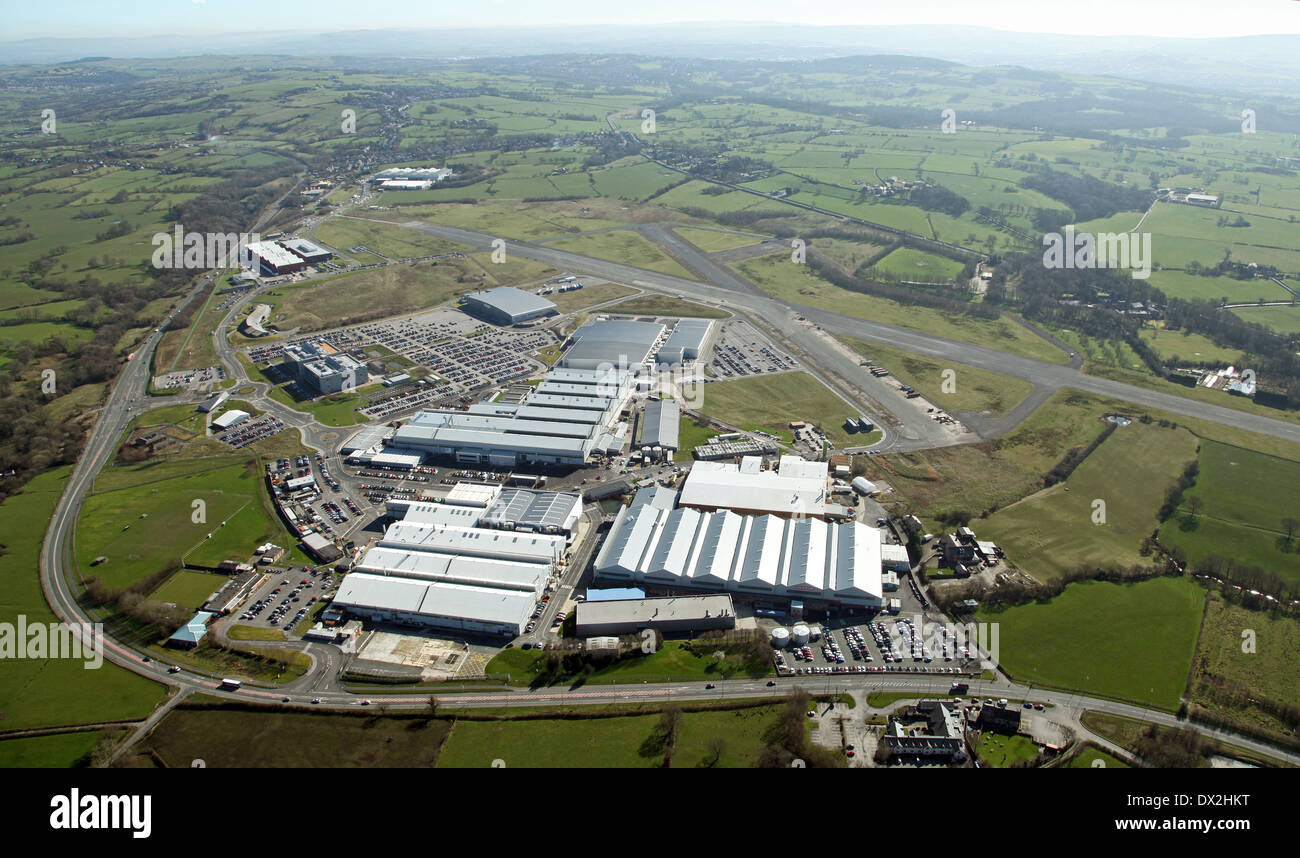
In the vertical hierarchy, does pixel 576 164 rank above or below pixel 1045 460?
above

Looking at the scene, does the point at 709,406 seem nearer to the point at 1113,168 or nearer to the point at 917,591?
the point at 917,591

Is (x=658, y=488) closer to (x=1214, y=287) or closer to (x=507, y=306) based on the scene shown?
(x=507, y=306)

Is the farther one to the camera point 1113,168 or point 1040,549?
point 1113,168

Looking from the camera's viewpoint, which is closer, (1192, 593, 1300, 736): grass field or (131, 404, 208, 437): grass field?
(1192, 593, 1300, 736): grass field

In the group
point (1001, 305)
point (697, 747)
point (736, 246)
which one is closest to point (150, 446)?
point (697, 747)

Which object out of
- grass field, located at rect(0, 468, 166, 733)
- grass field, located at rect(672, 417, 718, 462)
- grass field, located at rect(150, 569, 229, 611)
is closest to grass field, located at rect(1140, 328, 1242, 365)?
grass field, located at rect(672, 417, 718, 462)

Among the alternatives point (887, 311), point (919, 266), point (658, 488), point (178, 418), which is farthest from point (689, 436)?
point (919, 266)

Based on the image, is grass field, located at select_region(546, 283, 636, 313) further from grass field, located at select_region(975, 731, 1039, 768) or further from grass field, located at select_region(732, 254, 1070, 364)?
grass field, located at select_region(975, 731, 1039, 768)
